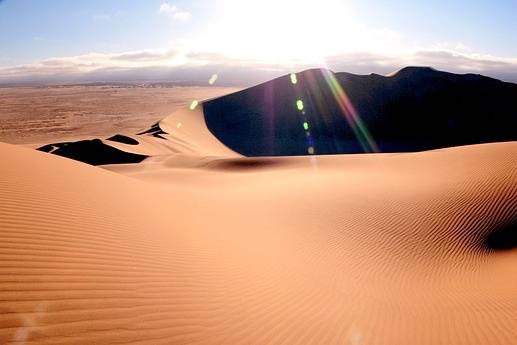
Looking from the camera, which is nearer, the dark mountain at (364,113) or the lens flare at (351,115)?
the dark mountain at (364,113)

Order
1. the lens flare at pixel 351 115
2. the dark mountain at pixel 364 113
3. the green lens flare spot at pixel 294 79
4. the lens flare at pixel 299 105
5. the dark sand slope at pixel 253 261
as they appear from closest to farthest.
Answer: the dark sand slope at pixel 253 261 → the dark mountain at pixel 364 113 → the lens flare at pixel 351 115 → the lens flare at pixel 299 105 → the green lens flare spot at pixel 294 79

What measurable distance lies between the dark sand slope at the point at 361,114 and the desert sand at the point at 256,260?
80.1ft

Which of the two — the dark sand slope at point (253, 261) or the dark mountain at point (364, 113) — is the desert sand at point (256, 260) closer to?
the dark sand slope at point (253, 261)

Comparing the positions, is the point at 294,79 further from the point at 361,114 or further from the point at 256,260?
the point at 256,260

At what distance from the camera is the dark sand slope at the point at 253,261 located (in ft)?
12.9

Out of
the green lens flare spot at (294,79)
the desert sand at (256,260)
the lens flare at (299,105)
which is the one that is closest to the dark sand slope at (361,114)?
the lens flare at (299,105)

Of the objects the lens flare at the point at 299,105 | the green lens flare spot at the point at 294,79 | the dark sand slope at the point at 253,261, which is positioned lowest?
the dark sand slope at the point at 253,261

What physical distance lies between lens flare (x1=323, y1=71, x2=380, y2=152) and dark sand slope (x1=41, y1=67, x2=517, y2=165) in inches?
3.8

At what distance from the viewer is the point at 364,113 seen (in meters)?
42.5

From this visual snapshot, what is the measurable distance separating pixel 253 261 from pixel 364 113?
126 ft

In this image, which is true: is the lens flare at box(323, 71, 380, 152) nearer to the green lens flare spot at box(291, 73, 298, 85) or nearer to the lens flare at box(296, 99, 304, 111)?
the green lens flare spot at box(291, 73, 298, 85)

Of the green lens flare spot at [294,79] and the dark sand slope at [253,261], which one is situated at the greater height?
the green lens flare spot at [294,79]

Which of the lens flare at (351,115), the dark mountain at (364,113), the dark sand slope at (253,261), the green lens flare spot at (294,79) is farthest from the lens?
the green lens flare spot at (294,79)

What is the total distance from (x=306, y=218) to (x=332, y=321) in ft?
16.2
